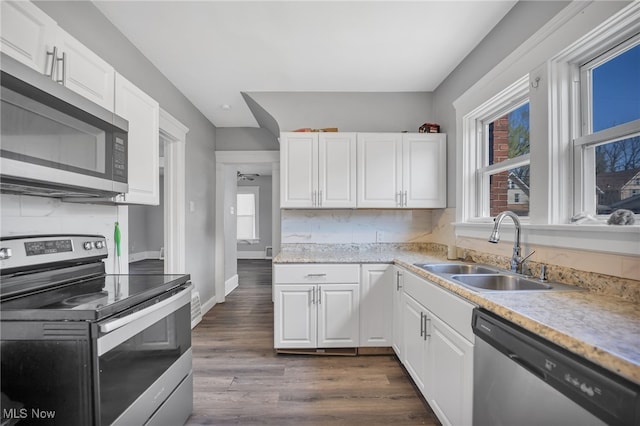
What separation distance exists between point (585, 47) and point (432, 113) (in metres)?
1.71

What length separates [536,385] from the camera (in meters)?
0.92

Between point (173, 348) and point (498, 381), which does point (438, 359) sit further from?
point (173, 348)

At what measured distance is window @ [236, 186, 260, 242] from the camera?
8.38 metres

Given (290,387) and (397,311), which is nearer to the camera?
(290,387)

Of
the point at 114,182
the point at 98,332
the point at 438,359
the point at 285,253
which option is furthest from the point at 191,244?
the point at 438,359

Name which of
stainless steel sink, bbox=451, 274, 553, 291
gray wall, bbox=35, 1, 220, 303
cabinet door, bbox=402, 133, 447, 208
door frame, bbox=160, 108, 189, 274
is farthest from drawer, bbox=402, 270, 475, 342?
gray wall, bbox=35, 1, 220, 303

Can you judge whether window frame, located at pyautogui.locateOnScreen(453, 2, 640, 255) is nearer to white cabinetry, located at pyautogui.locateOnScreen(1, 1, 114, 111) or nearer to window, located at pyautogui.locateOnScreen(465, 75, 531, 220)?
window, located at pyautogui.locateOnScreen(465, 75, 531, 220)

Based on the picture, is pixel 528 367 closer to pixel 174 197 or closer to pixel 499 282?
pixel 499 282

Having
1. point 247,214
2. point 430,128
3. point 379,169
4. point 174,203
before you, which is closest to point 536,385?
point 379,169

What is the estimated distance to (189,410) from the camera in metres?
1.74

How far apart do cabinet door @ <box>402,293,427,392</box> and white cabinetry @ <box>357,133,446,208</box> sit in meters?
1.00

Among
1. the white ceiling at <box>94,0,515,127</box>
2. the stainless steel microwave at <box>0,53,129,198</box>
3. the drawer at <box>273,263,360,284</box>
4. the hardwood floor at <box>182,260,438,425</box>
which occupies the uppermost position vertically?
the white ceiling at <box>94,0,515,127</box>

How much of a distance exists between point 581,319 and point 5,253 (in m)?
2.13

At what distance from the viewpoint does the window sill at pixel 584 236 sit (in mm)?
1139
